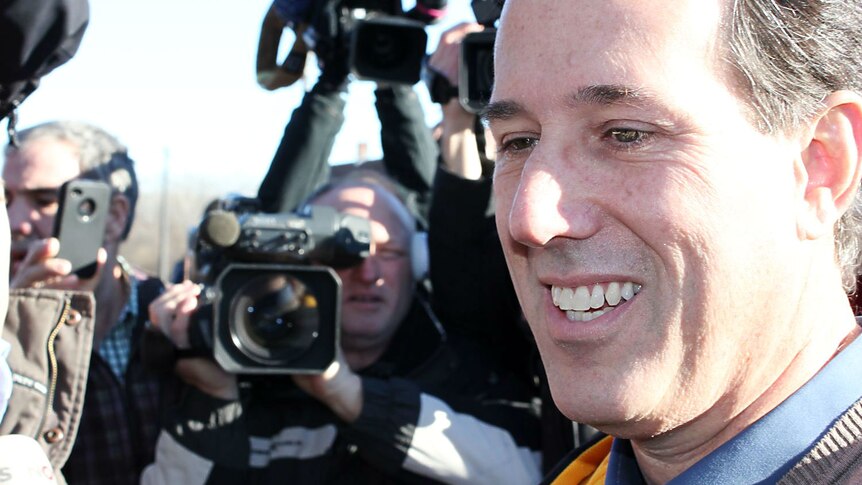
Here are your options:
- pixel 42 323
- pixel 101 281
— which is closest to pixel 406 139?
pixel 101 281

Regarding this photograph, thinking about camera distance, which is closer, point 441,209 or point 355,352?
point 441,209

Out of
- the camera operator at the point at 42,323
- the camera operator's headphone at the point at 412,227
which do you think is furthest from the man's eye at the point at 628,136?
the camera operator's headphone at the point at 412,227

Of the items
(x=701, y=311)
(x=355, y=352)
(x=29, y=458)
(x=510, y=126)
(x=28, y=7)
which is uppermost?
(x=28, y=7)

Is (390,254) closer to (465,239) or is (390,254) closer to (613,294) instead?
(465,239)

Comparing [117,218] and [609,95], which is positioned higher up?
[609,95]

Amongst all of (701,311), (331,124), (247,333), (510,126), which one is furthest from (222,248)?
(701,311)

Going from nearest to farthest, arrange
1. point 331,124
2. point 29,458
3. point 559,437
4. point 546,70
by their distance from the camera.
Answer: point 29,458
point 546,70
point 559,437
point 331,124

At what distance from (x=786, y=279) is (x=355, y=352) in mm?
2242

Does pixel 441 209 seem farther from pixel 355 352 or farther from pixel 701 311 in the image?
pixel 701 311

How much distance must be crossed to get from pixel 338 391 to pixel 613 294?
5.47 ft

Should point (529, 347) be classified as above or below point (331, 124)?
below

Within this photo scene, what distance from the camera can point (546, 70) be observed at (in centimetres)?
149

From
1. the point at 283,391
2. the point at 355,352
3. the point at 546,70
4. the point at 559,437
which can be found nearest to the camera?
the point at 546,70

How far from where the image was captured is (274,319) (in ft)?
10.1
